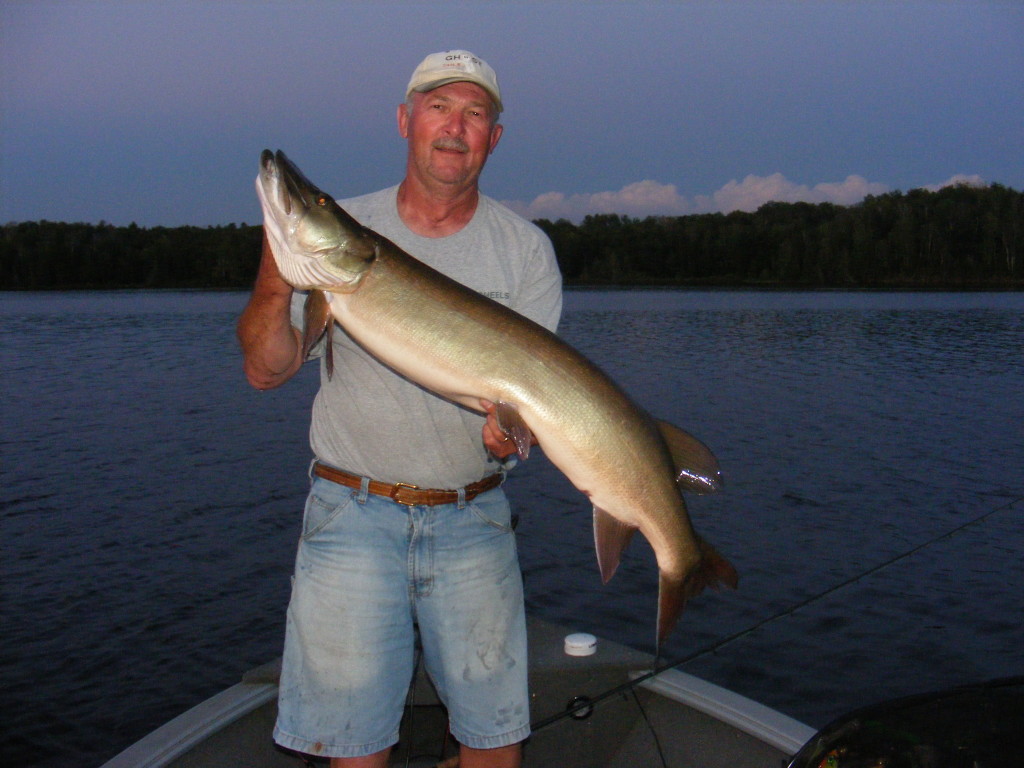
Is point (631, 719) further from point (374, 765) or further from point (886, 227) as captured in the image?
point (886, 227)

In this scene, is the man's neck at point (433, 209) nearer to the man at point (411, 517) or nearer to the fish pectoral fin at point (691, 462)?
the man at point (411, 517)

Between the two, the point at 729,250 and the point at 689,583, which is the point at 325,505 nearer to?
the point at 689,583

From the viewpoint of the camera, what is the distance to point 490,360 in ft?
8.86

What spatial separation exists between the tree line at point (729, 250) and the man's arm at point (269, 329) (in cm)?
5944

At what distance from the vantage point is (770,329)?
114ft

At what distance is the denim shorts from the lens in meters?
2.88

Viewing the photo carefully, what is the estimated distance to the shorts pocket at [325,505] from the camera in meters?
2.92

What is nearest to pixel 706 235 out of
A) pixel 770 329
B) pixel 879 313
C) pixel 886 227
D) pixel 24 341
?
pixel 886 227

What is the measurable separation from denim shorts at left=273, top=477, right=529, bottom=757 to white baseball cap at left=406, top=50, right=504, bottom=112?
4.49ft

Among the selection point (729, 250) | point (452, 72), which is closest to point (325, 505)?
point (452, 72)

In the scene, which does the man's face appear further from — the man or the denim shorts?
the denim shorts

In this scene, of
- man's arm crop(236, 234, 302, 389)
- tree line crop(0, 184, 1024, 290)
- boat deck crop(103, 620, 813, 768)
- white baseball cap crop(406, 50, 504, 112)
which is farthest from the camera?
tree line crop(0, 184, 1024, 290)

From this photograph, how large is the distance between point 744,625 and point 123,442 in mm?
11225

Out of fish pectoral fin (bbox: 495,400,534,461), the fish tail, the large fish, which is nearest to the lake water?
the fish tail
